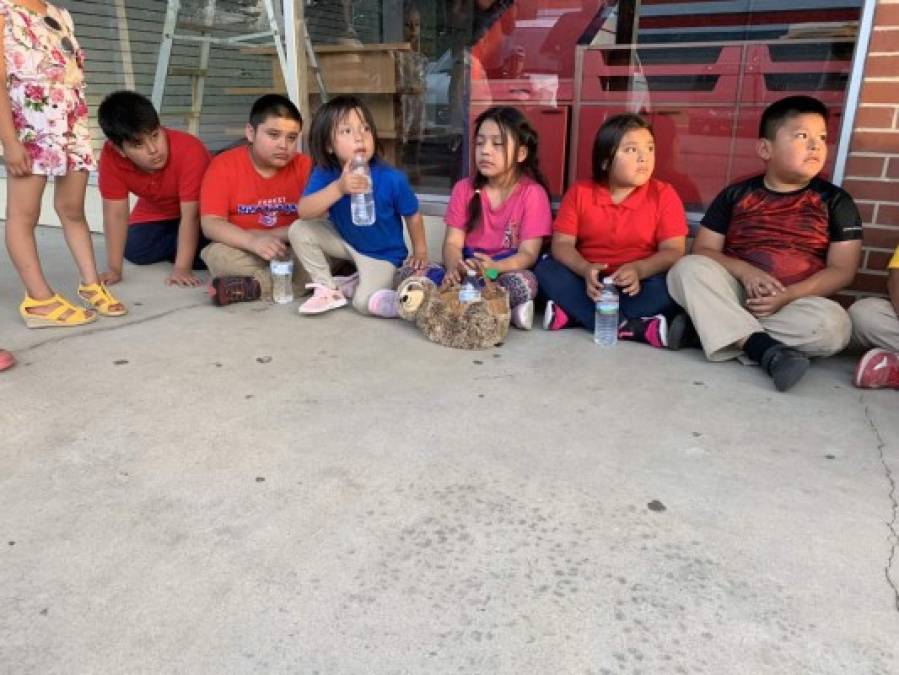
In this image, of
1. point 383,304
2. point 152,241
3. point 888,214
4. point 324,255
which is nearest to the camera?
point 888,214

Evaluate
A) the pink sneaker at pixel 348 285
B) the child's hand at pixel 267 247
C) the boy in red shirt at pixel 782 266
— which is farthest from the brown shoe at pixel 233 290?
the boy in red shirt at pixel 782 266

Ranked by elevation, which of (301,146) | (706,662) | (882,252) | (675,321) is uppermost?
(301,146)

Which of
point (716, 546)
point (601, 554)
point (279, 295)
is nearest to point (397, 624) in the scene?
point (601, 554)

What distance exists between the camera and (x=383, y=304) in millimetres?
2791

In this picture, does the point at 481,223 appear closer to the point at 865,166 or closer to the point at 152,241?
the point at 865,166

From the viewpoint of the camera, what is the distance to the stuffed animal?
8.07 ft

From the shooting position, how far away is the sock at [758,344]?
2.24 meters

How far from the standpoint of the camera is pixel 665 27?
354 cm

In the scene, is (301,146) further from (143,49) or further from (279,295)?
(143,49)

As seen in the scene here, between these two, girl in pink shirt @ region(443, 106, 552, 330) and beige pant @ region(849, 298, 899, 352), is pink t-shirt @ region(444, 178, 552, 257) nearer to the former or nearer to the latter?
girl in pink shirt @ region(443, 106, 552, 330)

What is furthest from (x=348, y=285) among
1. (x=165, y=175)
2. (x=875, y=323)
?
(x=875, y=323)

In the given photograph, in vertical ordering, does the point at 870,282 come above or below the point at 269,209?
below

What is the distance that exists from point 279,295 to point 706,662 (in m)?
2.35

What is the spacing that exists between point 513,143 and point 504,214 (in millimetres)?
277
